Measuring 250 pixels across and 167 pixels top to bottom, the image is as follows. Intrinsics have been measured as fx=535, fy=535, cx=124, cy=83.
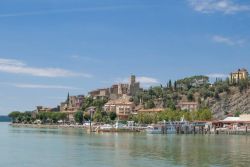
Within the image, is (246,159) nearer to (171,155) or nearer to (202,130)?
(171,155)

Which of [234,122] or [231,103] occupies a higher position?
[231,103]

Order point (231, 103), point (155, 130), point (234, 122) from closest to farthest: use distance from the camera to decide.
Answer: point (155, 130) < point (234, 122) < point (231, 103)

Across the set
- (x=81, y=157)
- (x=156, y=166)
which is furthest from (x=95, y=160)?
(x=156, y=166)

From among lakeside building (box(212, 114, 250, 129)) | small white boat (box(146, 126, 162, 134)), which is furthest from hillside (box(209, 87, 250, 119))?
small white boat (box(146, 126, 162, 134))

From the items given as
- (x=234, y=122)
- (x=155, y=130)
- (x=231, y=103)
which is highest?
(x=231, y=103)

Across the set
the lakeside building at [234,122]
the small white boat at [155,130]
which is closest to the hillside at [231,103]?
the lakeside building at [234,122]

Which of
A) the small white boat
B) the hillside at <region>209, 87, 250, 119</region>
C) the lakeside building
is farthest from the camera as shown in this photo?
the hillside at <region>209, 87, 250, 119</region>

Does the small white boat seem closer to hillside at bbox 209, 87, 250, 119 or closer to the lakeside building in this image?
the lakeside building

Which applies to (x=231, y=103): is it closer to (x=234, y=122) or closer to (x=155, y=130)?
(x=234, y=122)

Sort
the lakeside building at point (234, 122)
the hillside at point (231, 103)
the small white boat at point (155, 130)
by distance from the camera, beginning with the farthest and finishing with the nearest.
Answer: the hillside at point (231, 103), the lakeside building at point (234, 122), the small white boat at point (155, 130)

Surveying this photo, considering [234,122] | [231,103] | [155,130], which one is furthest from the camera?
[231,103]

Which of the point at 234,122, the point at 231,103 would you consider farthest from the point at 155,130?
the point at 231,103

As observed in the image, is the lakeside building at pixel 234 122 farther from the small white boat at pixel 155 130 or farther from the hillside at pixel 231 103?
the hillside at pixel 231 103

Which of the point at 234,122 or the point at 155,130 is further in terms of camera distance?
the point at 234,122
